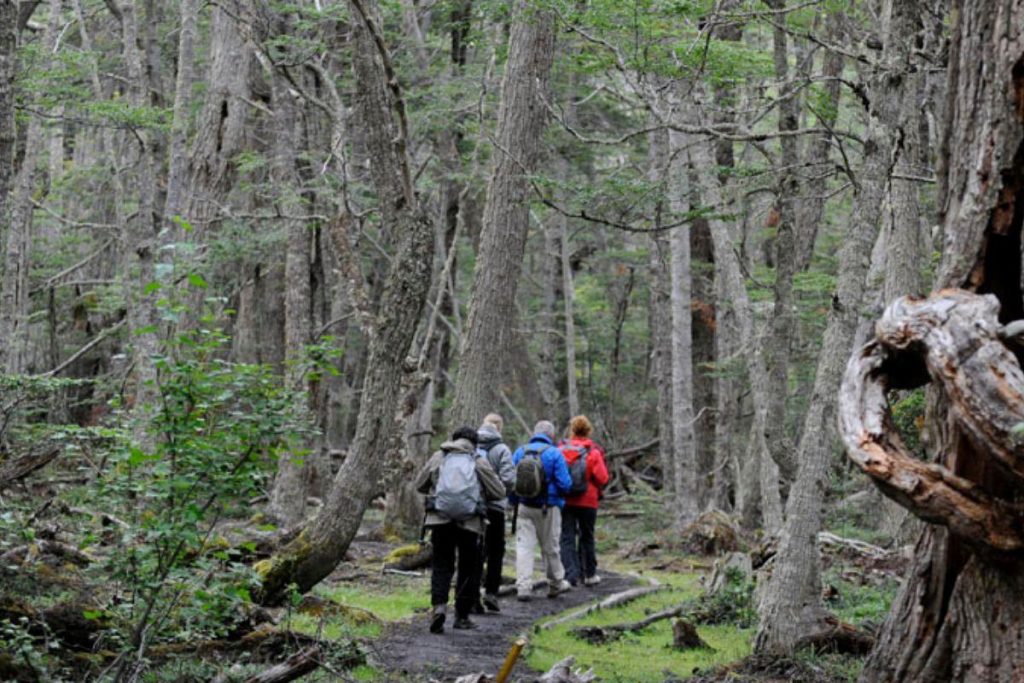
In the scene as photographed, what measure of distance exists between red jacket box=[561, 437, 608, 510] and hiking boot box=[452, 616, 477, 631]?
3393mm

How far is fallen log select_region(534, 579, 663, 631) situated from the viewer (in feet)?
40.2

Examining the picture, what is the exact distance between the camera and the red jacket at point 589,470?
A: 14.5 metres

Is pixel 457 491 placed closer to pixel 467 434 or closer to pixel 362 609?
pixel 467 434

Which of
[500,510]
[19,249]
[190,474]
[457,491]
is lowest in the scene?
[500,510]

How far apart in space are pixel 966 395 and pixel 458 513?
6.75 m

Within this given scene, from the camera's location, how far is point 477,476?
11.5 metres

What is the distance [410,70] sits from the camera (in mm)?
23500

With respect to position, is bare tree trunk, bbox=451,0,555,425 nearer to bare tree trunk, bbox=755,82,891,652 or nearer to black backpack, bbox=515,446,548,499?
black backpack, bbox=515,446,548,499

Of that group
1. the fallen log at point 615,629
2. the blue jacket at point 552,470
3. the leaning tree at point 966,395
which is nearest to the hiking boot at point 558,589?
the blue jacket at point 552,470

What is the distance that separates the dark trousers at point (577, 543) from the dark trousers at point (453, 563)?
3.35m

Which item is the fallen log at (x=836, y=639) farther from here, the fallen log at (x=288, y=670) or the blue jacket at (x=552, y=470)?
the blue jacket at (x=552, y=470)

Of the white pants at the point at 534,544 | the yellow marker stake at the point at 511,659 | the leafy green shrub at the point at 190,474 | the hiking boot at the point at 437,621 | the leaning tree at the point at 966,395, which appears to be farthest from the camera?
the white pants at the point at 534,544

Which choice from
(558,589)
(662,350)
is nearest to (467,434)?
(558,589)

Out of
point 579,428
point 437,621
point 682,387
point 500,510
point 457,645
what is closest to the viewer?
point 457,645
